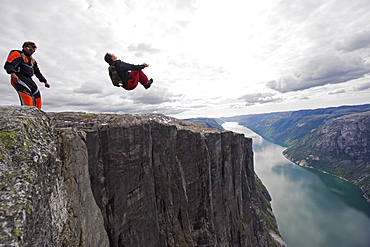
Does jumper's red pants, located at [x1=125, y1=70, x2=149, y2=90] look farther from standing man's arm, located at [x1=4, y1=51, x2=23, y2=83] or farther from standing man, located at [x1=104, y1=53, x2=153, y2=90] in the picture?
standing man's arm, located at [x1=4, y1=51, x2=23, y2=83]

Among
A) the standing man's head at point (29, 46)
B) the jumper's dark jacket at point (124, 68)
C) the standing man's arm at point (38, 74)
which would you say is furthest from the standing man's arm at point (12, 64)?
the jumper's dark jacket at point (124, 68)

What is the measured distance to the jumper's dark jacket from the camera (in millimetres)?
10719

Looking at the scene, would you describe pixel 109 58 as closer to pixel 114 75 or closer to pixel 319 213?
pixel 114 75

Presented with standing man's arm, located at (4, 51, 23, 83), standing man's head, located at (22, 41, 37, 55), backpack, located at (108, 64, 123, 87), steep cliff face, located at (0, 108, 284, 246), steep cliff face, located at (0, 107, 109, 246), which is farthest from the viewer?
backpack, located at (108, 64, 123, 87)

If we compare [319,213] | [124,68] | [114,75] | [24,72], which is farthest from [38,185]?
[319,213]

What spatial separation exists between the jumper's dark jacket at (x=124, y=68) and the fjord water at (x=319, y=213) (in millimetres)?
118387

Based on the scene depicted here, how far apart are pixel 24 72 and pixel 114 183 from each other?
1236 cm

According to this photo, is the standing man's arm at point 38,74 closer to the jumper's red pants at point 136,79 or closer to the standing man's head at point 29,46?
the standing man's head at point 29,46

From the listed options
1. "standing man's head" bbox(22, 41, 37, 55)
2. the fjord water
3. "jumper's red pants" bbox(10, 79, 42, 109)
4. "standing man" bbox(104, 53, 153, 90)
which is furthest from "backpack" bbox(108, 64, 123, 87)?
the fjord water

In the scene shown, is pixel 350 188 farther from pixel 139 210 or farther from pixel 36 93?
pixel 36 93

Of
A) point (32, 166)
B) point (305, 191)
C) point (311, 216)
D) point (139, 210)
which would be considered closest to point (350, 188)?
point (305, 191)

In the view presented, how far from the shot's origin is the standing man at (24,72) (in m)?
8.54

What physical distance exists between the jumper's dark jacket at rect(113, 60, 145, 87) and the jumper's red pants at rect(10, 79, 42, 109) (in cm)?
458

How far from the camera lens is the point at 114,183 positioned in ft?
58.2
